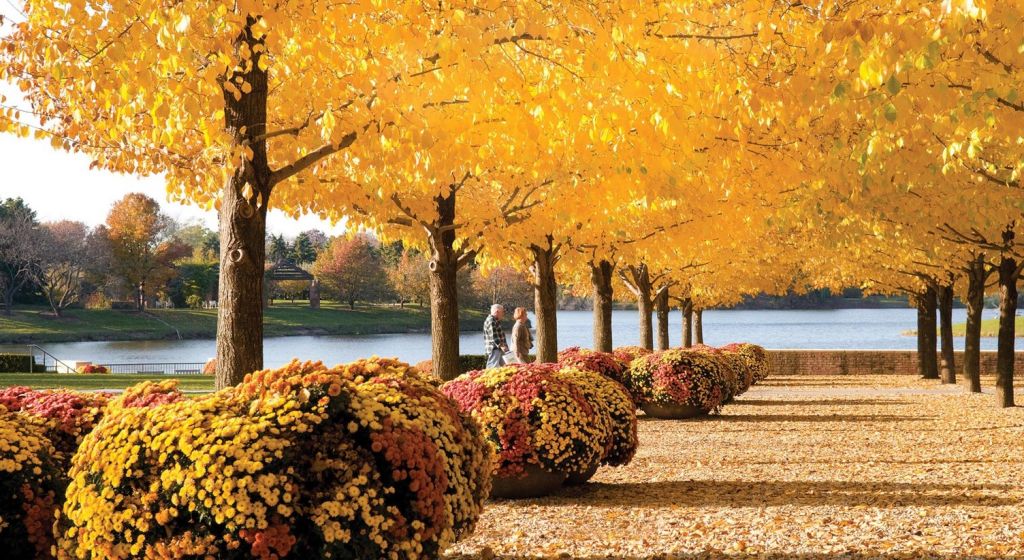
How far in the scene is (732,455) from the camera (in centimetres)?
1105

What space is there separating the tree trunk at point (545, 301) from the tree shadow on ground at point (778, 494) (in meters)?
7.33

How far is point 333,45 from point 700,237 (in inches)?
417

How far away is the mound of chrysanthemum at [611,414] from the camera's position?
28.1 ft

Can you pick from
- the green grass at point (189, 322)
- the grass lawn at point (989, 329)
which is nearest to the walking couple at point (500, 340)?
the green grass at point (189, 322)

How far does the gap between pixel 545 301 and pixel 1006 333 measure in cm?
874

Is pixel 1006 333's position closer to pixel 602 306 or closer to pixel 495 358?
pixel 602 306

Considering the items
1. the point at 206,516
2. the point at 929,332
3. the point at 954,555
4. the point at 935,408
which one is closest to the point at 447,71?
the point at 206,516

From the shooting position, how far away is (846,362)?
33.2 meters

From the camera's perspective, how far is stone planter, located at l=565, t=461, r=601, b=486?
27.7 ft

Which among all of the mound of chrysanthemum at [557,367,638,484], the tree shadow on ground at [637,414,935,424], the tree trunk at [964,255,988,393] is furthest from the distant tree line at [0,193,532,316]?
the mound of chrysanthemum at [557,367,638,484]

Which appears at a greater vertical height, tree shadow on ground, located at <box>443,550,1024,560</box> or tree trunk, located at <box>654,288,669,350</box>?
tree trunk, located at <box>654,288,669,350</box>

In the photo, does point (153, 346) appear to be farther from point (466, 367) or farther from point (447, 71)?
point (447, 71)

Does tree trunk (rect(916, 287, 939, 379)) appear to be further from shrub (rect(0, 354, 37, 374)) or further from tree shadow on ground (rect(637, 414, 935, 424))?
shrub (rect(0, 354, 37, 374))

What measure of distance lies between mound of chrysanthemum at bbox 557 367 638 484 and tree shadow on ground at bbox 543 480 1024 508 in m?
0.26
